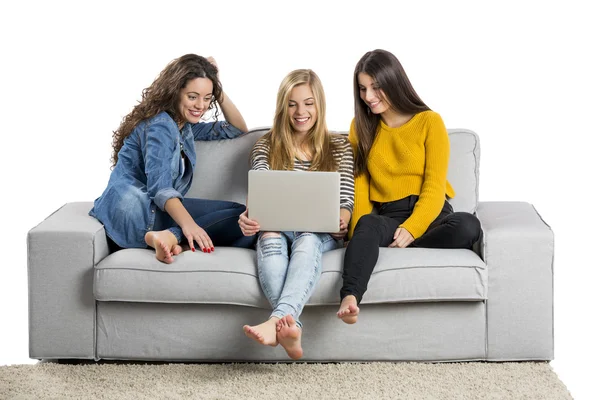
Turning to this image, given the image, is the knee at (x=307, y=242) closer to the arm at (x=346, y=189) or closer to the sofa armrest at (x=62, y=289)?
the arm at (x=346, y=189)

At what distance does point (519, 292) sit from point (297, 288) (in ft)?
2.87

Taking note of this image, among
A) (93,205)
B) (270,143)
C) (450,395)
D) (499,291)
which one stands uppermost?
(270,143)

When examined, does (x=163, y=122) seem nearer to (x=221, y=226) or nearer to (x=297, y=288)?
(x=221, y=226)

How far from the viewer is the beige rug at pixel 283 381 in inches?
137

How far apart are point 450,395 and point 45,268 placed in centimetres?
158

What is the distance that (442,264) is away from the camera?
12.1 feet

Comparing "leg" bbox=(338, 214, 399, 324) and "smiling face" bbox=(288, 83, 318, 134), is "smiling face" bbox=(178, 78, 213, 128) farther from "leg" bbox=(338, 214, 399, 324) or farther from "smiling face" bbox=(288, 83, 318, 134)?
"leg" bbox=(338, 214, 399, 324)

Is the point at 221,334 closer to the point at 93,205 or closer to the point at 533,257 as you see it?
the point at 93,205

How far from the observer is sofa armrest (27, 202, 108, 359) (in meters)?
3.79

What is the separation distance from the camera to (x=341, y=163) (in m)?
4.06

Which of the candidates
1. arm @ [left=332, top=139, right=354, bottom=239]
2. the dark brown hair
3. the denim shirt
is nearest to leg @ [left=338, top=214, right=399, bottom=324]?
arm @ [left=332, top=139, right=354, bottom=239]

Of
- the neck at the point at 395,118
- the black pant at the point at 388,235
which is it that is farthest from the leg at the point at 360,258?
the neck at the point at 395,118

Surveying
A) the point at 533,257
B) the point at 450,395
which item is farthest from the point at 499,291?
the point at 450,395

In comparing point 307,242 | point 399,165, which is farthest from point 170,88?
point 399,165
